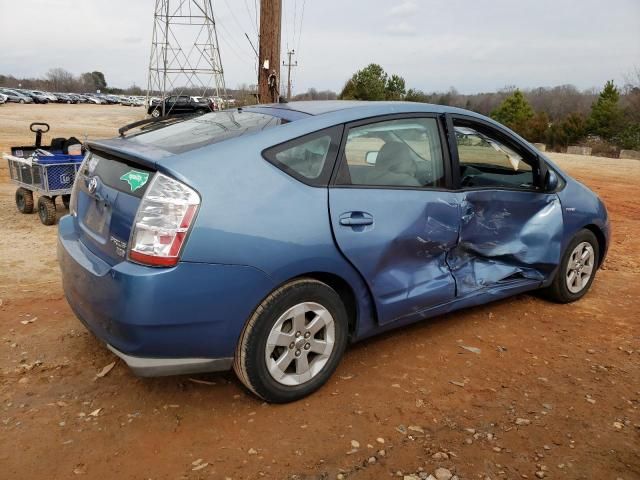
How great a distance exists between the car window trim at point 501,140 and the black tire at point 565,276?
63cm

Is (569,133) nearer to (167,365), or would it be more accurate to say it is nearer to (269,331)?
(269,331)

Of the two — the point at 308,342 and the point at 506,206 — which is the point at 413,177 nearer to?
the point at 506,206

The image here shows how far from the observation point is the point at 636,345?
3.89 meters

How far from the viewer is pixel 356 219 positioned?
301 centimetres

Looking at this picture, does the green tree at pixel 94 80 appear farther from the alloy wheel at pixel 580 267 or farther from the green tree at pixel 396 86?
the alloy wheel at pixel 580 267

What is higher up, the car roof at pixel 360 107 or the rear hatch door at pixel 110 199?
the car roof at pixel 360 107

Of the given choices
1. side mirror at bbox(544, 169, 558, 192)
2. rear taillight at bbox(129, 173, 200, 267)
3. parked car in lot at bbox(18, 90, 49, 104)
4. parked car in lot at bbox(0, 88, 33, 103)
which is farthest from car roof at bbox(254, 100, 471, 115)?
parked car in lot at bbox(18, 90, 49, 104)

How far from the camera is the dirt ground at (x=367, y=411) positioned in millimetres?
2510

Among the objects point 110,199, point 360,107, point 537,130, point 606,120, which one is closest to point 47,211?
point 110,199

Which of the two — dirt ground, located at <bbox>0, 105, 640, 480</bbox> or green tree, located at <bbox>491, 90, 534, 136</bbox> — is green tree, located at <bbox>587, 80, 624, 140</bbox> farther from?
dirt ground, located at <bbox>0, 105, 640, 480</bbox>

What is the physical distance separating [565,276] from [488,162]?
3.96 feet

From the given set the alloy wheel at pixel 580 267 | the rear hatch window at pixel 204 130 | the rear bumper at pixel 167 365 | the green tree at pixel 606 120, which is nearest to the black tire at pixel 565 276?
the alloy wheel at pixel 580 267

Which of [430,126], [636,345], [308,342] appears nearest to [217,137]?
[308,342]

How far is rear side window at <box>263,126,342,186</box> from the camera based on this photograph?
2.85 meters
